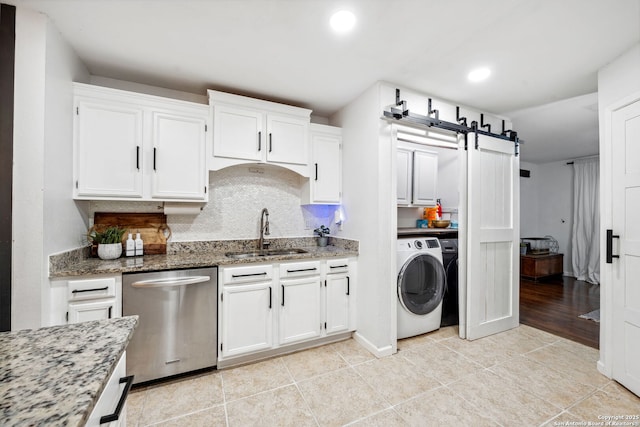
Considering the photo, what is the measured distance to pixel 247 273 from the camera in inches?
87.8

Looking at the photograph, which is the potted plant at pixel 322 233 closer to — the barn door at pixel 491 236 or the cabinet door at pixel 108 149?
the barn door at pixel 491 236

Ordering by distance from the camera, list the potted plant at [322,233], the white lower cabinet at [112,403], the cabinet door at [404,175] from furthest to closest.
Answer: the cabinet door at [404,175] → the potted plant at [322,233] → the white lower cabinet at [112,403]

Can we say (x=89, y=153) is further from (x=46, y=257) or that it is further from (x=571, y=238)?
(x=571, y=238)

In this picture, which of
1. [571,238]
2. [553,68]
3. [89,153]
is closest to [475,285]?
[553,68]

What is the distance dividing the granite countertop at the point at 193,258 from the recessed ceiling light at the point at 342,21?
5.83 ft

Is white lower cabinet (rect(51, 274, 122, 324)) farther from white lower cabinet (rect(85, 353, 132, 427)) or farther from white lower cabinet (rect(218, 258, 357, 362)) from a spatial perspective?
white lower cabinet (rect(85, 353, 132, 427))

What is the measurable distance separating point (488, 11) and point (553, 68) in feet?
3.48

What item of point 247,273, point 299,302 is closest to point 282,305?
point 299,302

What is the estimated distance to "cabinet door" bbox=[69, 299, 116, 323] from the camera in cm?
176

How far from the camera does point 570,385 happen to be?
6.46 feet

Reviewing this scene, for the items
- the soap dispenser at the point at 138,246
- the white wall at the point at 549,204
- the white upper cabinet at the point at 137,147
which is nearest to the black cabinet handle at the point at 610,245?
the white upper cabinet at the point at 137,147

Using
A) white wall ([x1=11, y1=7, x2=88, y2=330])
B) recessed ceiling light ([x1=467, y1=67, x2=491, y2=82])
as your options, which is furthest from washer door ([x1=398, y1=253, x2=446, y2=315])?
white wall ([x1=11, y1=7, x2=88, y2=330])

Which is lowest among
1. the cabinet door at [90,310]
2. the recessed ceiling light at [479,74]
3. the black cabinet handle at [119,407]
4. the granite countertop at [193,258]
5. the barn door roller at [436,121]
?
the cabinet door at [90,310]

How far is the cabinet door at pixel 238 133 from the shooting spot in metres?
2.41
